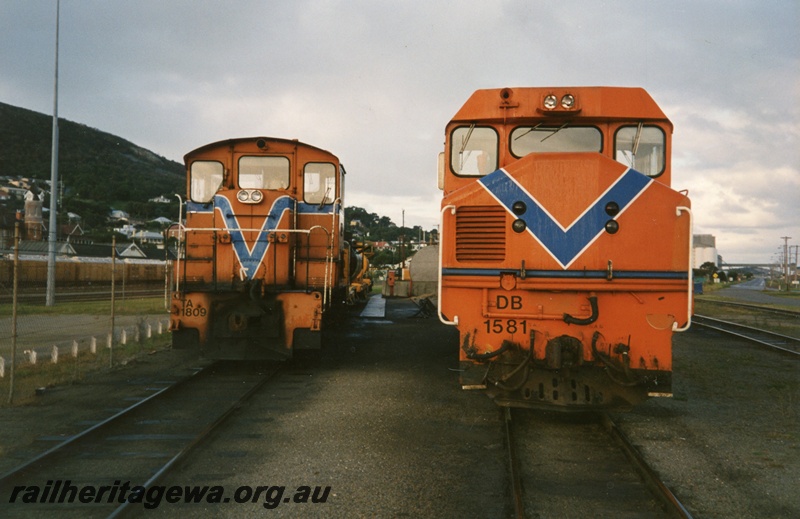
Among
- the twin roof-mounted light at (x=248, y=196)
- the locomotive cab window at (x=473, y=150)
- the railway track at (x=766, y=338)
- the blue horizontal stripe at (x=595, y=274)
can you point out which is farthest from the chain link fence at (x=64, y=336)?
the railway track at (x=766, y=338)

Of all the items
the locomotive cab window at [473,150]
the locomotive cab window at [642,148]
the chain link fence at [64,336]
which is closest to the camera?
the locomotive cab window at [642,148]

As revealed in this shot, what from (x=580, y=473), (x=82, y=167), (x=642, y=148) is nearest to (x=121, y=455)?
(x=580, y=473)

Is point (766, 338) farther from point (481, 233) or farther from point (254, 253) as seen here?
point (254, 253)

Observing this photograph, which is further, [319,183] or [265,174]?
[319,183]

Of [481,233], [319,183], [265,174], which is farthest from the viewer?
[319,183]

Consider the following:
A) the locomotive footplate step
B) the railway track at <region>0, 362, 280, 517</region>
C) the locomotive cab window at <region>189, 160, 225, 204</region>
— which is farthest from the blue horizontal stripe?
the locomotive footplate step

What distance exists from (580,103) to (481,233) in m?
2.17

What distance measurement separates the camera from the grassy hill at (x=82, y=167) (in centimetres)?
12662

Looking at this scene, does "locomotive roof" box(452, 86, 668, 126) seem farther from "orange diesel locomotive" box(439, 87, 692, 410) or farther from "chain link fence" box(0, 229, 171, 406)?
"chain link fence" box(0, 229, 171, 406)

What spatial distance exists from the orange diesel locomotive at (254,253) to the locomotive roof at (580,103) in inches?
141

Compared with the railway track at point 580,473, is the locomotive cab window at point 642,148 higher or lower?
higher

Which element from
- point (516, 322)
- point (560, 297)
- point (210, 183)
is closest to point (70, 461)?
point (516, 322)

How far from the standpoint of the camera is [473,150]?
698 centimetres

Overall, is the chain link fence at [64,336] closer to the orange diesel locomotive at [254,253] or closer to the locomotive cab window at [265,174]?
the orange diesel locomotive at [254,253]
